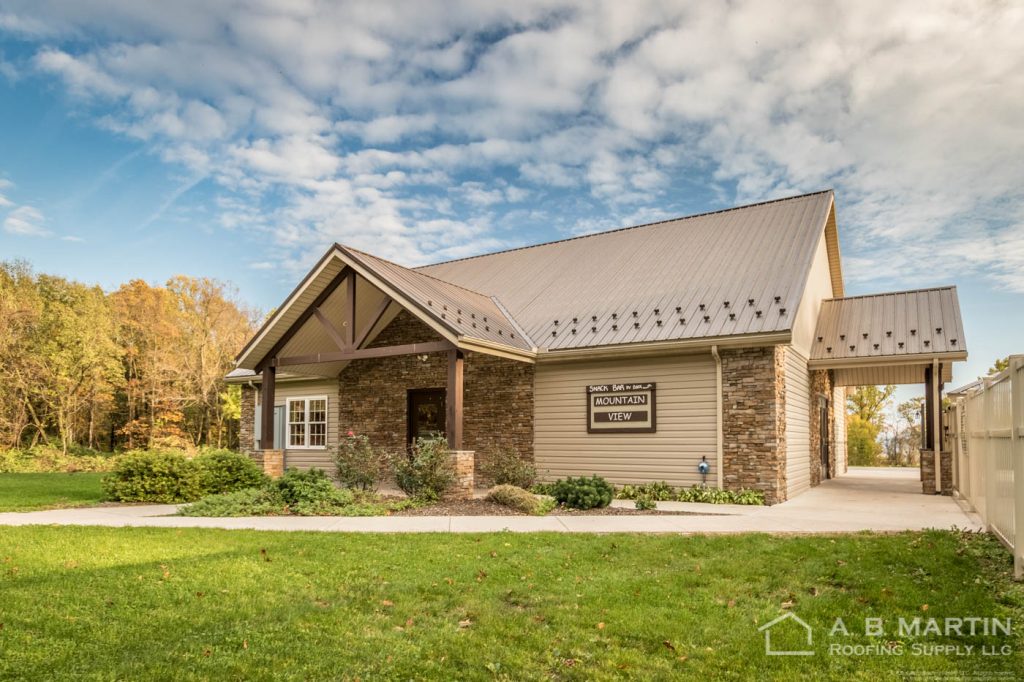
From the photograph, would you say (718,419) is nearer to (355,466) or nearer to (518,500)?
(518,500)

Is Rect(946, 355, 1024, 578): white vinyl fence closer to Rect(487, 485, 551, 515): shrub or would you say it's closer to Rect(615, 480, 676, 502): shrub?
Rect(615, 480, 676, 502): shrub

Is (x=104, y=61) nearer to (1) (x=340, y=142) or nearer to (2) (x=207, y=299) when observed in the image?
(1) (x=340, y=142)

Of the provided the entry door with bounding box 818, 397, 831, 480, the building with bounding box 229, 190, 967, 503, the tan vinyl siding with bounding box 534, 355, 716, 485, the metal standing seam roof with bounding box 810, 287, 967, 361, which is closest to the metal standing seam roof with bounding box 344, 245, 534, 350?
→ the building with bounding box 229, 190, 967, 503

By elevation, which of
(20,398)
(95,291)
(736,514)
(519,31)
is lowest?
(736,514)

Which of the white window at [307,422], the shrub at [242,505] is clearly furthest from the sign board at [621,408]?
the white window at [307,422]

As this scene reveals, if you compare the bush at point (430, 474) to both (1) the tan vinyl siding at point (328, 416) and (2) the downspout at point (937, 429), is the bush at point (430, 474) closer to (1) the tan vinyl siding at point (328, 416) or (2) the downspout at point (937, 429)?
(1) the tan vinyl siding at point (328, 416)

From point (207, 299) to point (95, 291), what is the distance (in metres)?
5.15

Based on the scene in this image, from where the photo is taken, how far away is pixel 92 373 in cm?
2864

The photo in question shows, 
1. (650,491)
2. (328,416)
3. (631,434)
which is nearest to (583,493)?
(650,491)

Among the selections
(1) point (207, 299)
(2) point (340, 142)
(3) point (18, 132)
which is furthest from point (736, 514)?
(1) point (207, 299)

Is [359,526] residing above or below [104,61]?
below

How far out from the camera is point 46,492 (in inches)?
567

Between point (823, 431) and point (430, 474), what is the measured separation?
11.2 meters

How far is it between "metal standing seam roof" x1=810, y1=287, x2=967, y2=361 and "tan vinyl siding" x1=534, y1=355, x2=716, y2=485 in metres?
3.86
